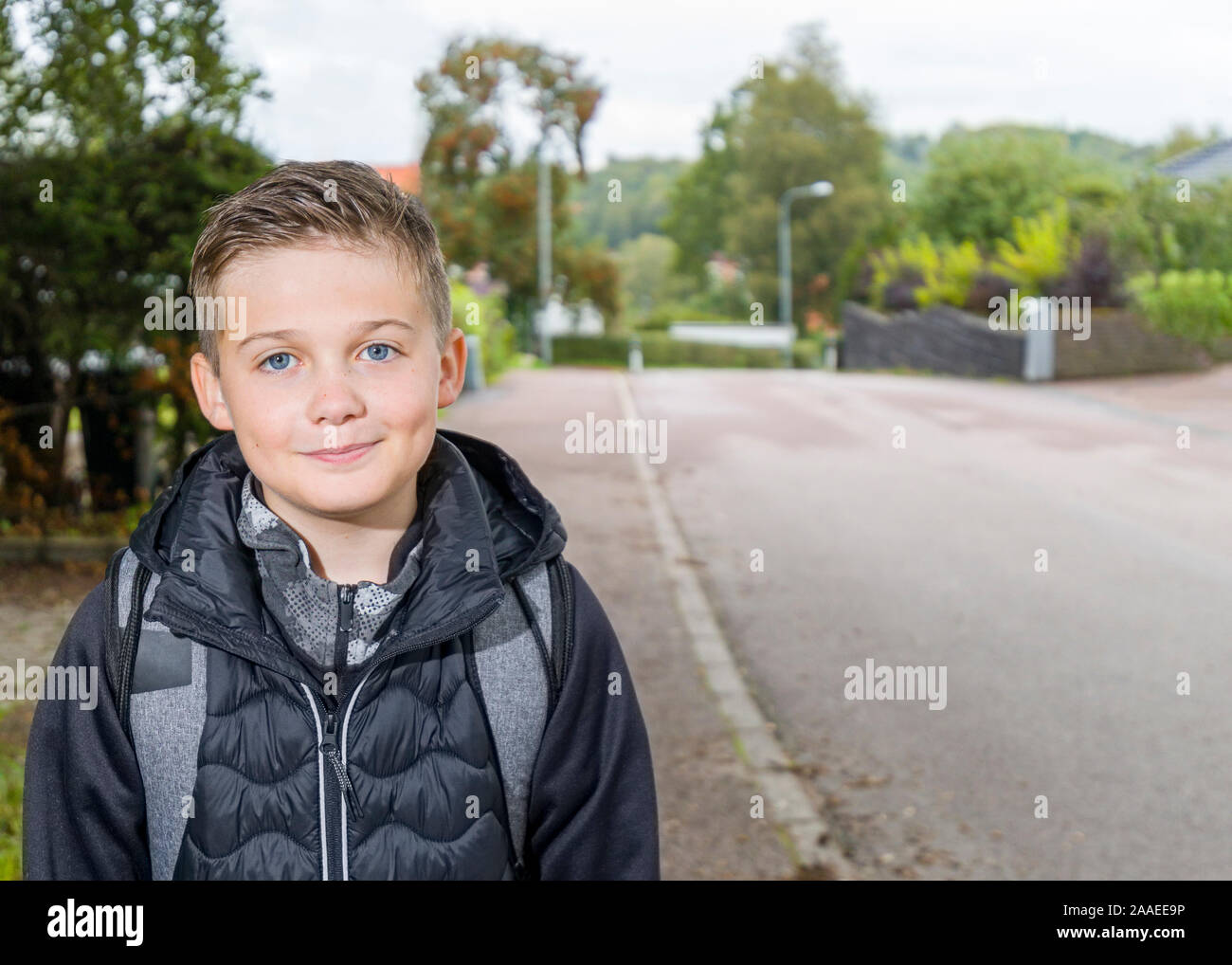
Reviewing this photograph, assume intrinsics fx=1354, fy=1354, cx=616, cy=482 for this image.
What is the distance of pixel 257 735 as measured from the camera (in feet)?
5.62

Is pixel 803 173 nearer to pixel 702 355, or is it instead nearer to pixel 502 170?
pixel 702 355

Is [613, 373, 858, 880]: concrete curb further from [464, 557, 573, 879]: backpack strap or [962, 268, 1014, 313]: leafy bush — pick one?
[962, 268, 1014, 313]: leafy bush

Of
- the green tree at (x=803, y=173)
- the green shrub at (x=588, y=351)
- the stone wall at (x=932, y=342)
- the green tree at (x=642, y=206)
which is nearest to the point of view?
the stone wall at (x=932, y=342)

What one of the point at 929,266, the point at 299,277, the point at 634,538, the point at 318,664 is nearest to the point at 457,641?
the point at 318,664

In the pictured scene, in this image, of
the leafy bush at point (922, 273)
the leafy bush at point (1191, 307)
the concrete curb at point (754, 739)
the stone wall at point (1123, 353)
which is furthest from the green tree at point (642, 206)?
the concrete curb at point (754, 739)

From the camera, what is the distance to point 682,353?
47.1 m

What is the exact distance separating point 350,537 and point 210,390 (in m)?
0.29

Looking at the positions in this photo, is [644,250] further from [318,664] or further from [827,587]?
[318,664]

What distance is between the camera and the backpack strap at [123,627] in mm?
1696

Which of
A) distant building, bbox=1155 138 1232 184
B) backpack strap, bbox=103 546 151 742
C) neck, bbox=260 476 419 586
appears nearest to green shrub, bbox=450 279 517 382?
distant building, bbox=1155 138 1232 184

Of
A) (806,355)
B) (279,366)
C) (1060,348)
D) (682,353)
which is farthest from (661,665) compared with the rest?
(682,353)

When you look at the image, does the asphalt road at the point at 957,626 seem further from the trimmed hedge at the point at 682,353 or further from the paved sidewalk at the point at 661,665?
the trimmed hedge at the point at 682,353

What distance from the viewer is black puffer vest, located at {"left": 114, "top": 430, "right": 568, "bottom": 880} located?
1701mm

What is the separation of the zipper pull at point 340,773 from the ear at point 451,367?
0.49m
